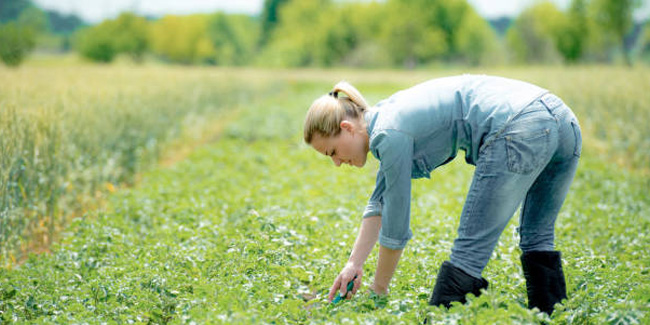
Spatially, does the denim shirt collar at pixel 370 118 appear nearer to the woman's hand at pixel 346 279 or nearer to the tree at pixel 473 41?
the woman's hand at pixel 346 279

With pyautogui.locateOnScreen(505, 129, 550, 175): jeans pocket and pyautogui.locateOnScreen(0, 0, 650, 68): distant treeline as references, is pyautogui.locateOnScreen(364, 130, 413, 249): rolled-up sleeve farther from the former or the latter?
pyautogui.locateOnScreen(0, 0, 650, 68): distant treeline

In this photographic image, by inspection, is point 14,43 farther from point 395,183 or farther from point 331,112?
point 395,183

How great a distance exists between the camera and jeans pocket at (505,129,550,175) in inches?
105

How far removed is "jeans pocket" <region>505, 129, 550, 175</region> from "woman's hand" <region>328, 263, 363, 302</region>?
1.05 metres

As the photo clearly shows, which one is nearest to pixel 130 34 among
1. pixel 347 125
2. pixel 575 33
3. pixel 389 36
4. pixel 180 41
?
pixel 180 41

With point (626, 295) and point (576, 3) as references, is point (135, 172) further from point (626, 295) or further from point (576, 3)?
point (576, 3)

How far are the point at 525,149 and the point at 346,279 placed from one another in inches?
48.3

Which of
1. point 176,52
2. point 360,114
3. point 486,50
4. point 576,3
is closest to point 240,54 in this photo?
point 176,52

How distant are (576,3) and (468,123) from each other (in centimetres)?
6096

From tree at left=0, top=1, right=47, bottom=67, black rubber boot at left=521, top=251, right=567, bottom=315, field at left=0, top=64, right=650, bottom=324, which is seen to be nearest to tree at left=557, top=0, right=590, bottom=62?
field at left=0, top=64, right=650, bottom=324

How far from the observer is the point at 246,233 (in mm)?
4637

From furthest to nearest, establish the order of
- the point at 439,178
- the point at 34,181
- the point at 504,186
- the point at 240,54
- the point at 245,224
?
the point at 240,54 < the point at 439,178 < the point at 34,181 < the point at 245,224 < the point at 504,186

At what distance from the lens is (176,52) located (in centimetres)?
6988

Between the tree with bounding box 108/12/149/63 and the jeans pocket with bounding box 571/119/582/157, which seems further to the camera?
the tree with bounding box 108/12/149/63
